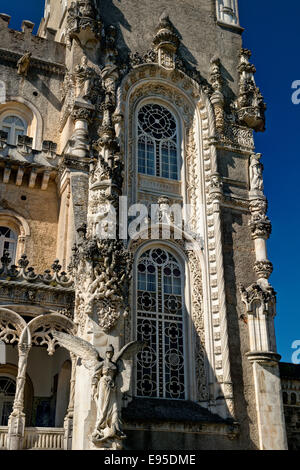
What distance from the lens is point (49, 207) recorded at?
2045 cm

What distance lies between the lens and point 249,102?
77.3 ft

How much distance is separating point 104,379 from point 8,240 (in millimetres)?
8230

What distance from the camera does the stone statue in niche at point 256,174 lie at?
21891 millimetres

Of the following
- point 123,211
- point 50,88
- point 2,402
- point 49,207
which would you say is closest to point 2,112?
point 50,88

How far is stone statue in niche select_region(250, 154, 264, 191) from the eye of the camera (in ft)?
71.8

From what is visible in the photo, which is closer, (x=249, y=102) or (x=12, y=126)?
(x=12, y=126)

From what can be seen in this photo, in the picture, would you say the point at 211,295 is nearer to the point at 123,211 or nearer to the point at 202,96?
the point at 123,211

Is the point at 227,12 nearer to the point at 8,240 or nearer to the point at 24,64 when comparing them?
the point at 24,64

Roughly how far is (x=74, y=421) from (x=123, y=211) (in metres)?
7.77

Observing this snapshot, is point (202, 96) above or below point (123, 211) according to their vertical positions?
above

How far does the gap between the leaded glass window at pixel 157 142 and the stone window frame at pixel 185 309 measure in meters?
2.95

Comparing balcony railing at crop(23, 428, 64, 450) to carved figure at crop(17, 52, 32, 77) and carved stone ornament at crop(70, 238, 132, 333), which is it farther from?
carved figure at crop(17, 52, 32, 77)

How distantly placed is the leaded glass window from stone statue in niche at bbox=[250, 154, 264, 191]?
2920 mm

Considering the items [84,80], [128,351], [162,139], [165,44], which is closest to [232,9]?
[165,44]
